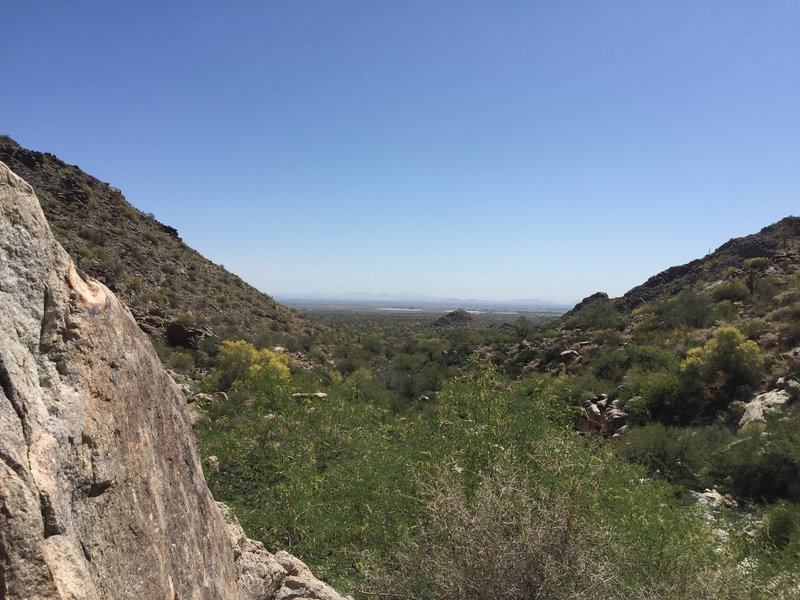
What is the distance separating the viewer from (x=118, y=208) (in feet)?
113

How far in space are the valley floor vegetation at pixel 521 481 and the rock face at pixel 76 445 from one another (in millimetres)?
3530

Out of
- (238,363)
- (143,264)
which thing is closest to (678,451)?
(238,363)

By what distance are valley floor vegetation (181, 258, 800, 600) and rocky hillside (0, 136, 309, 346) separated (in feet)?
24.3

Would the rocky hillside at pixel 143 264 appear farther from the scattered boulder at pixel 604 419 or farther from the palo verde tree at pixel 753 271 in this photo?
the palo verde tree at pixel 753 271

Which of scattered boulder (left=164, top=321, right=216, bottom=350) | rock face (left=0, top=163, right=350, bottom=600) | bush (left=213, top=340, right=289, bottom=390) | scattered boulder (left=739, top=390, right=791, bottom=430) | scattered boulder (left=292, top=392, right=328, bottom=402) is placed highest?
rock face (left=0, top=163, right=350, bottom=600)

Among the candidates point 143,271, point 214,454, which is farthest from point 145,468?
point 143,271

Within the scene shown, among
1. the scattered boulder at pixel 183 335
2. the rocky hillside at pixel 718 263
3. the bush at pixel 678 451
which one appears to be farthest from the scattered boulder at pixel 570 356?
the scattered boulder at pixel 183 335

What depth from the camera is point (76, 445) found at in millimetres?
2629

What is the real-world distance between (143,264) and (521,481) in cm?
2932

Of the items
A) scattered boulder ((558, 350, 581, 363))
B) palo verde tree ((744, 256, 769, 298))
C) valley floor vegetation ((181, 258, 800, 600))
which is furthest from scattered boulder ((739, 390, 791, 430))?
palo verde tree ((744, 256, 769, 298))

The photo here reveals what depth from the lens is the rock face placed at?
2.22m

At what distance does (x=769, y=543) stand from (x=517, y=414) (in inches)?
191

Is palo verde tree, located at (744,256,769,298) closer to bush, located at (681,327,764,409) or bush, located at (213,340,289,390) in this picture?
bush, located at (681,327,764,409)

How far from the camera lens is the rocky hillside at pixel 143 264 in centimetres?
2572
